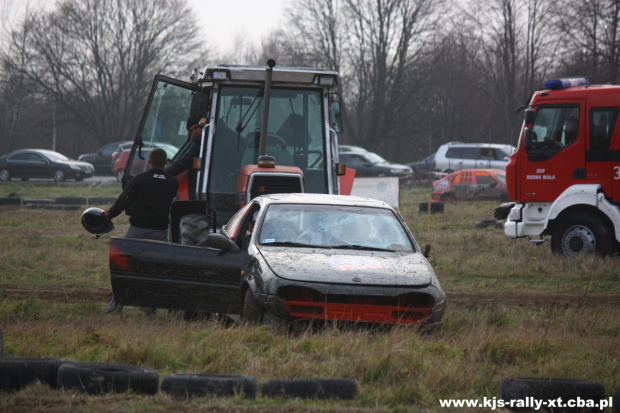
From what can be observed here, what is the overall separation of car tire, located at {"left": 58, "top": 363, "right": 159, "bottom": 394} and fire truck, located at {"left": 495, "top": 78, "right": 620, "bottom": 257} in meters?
10.7

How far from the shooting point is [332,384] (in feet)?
17.9

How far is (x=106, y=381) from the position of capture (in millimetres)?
5465

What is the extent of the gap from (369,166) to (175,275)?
119 ft

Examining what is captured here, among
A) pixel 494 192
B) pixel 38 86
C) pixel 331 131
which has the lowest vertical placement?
pixel 494 192

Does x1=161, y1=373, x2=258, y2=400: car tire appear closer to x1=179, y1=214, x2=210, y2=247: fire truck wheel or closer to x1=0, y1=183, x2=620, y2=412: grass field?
x1=0, y1=183, x2=620, y2=412: grass field

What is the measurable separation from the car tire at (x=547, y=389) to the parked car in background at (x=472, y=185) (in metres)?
24.8

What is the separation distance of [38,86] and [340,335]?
5511cm

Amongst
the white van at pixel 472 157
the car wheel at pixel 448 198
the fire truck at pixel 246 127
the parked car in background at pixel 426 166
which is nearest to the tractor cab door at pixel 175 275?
the fire truck at pixel 246 127

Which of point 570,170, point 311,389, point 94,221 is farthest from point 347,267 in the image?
point 570,170

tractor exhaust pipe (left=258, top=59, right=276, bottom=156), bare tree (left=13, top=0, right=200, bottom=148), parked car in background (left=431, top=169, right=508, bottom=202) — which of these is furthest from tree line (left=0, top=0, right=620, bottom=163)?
tractor exhaust pipe (left=258, top=59, right=276, bottom=156)

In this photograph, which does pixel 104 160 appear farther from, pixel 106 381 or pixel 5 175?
pixel 106 381

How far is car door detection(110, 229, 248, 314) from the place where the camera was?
26.5 feet

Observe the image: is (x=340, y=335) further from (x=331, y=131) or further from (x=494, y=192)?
(x=494, y=192)

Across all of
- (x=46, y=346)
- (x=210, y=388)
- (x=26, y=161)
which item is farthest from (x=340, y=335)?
(x=26, y=161)
